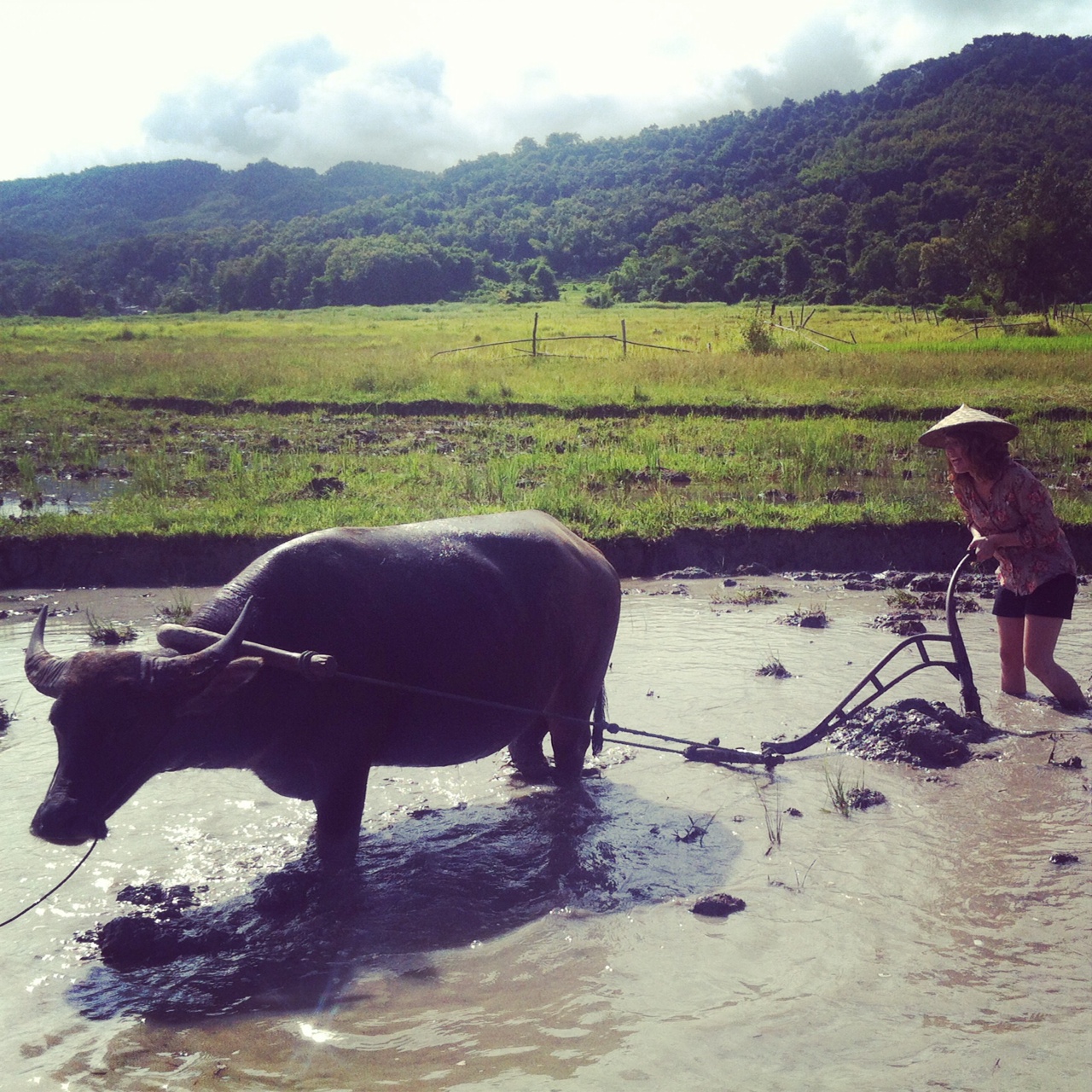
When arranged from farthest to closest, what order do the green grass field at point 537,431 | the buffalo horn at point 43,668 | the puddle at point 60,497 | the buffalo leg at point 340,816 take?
the puddle at point 60,497 → the green grass field at point 537,431 → the buffalo leg at point 340,816 → the buffalo horn at point 43,668

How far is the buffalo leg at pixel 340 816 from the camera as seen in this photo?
12.9ft

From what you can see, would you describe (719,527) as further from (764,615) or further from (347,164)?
(347,164)

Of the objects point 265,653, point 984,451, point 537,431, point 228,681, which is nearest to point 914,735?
point 984,451

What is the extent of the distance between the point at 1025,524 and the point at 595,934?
318 centimetres

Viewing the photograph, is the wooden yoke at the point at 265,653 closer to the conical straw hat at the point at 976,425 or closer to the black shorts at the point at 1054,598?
the conical straw hat at the point at 976,425

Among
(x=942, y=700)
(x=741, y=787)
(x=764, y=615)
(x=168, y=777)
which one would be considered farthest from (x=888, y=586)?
(x=168, y=777)

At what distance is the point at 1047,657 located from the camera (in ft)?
18.4

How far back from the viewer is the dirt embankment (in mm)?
8977

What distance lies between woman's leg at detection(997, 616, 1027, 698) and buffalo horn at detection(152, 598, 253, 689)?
169 inches

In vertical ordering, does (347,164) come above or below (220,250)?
above

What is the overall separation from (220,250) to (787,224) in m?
56.9

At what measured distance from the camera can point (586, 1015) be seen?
338 centimetres

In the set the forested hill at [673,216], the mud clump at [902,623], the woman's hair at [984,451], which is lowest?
the mud clump at [902,623]

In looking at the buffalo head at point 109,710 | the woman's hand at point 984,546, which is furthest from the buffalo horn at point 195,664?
the woman's hand at point 984,546
